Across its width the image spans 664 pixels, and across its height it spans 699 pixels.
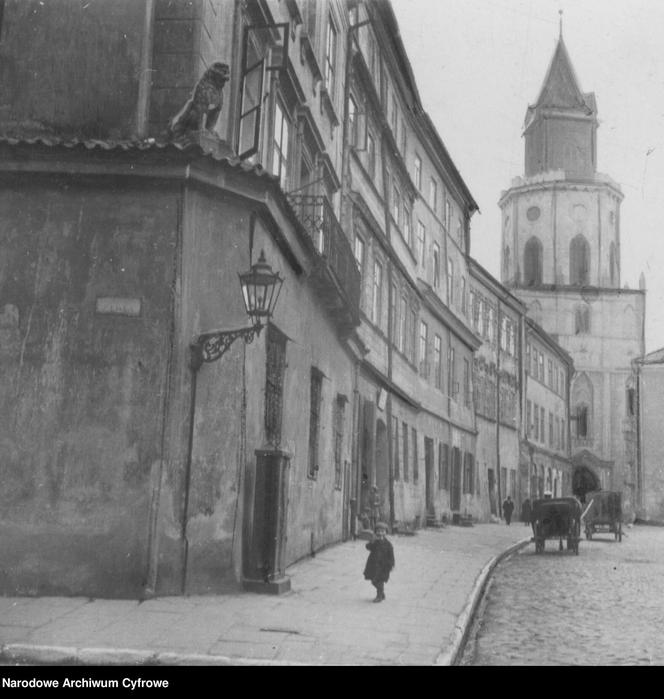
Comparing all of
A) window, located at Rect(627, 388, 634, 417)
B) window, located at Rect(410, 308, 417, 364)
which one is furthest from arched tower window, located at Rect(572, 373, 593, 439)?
window, located at Rect(410, 308, 417, 364)

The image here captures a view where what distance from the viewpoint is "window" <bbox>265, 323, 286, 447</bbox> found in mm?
11516

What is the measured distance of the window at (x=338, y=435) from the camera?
1678 cm

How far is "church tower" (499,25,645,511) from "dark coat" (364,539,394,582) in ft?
159

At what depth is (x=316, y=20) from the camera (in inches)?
611

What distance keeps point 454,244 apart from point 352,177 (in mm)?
14454

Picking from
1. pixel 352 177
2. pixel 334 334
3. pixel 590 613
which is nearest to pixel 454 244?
pixel 352 177

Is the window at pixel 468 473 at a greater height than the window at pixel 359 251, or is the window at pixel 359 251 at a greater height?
the window at pixel 359 251

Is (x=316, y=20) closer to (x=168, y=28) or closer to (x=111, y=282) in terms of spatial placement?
(x=168, y=28)

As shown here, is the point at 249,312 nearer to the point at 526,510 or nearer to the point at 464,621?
the point at 464,621

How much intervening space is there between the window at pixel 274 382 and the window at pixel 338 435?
4709 millimetres

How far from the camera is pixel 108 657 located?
6430mm

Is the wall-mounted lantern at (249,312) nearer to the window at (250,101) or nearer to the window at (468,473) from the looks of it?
the window at (250,101)

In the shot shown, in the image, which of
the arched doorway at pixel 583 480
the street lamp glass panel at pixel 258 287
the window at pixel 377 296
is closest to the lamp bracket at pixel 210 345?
the street lamp glass panel at pixel 258 287

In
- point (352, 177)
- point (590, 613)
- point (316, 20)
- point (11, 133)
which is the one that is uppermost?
point (316, 20)
